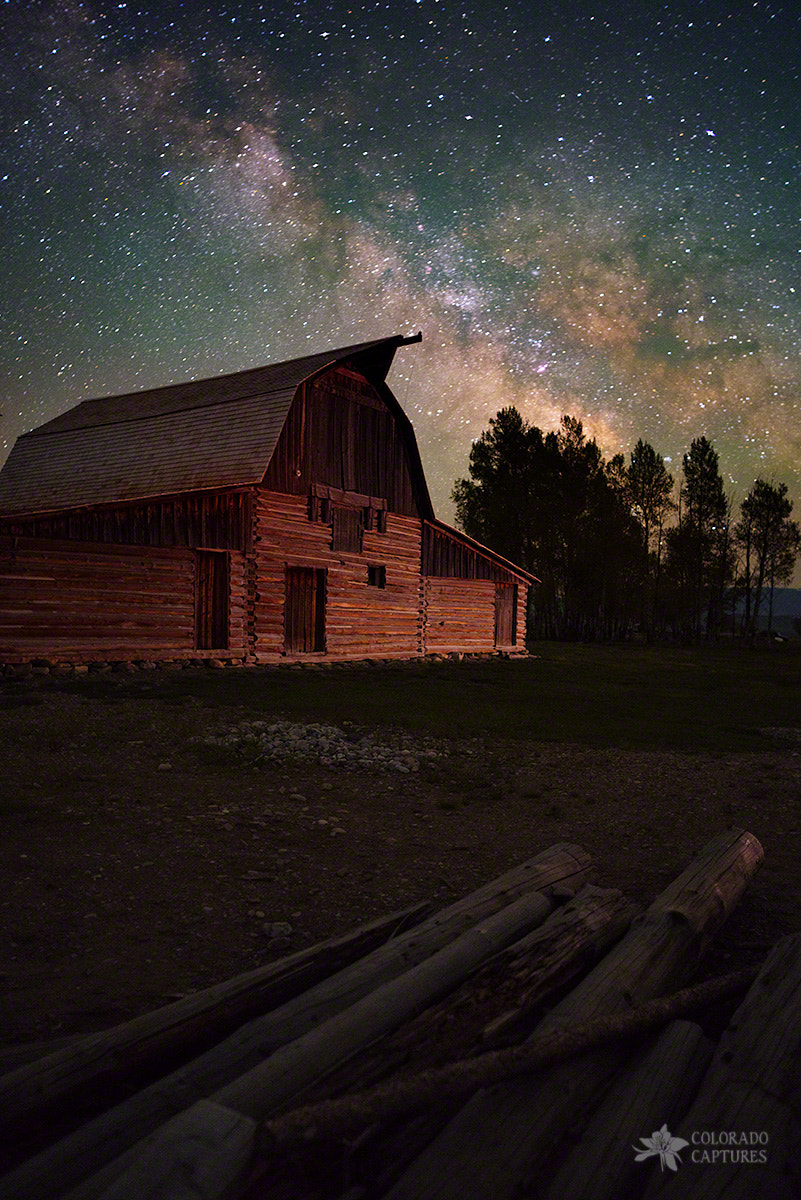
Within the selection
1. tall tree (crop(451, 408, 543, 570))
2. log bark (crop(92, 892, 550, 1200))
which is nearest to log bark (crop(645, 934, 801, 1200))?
log bark (crop(92, 892, 550, 1200))

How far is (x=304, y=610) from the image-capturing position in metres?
22.4

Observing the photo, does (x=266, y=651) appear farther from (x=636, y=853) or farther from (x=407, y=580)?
(x=636, y=853)

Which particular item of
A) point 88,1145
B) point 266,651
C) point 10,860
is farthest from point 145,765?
point 266,651

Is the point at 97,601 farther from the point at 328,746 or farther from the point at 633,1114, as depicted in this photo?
the point at 633,1114

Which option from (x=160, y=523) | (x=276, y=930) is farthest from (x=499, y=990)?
(x=160, y=523)

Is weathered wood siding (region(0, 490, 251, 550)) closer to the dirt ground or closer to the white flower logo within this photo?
the dirt ground

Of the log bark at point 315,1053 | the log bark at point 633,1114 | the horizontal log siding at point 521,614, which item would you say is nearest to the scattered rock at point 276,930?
the log bark at point 315,1053

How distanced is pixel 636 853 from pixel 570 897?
7.84ft

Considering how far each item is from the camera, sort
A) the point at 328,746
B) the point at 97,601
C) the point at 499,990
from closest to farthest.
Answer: the point at 499,990, the point at 328,746, the point at 97,601

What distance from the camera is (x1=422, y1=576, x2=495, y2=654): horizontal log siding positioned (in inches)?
1043

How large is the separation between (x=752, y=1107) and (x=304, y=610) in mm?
20663

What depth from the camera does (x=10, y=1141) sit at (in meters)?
2.21

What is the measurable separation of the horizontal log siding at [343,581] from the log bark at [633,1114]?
1886cm

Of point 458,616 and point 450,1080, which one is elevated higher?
point 458,616
